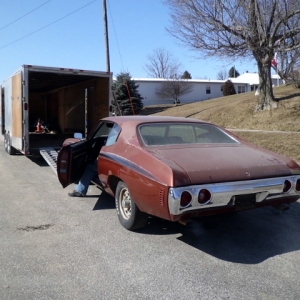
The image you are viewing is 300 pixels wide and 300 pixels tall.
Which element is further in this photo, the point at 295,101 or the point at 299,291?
the point at 295,101

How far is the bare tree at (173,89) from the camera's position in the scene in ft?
147

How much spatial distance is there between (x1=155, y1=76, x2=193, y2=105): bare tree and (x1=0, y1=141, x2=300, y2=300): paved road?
38.9 meters

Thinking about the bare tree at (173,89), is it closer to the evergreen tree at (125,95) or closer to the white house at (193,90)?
the white house at (193,90)

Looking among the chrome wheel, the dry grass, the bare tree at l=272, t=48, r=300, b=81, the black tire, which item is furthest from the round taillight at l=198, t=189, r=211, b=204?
the bare tree at l=272, t=48, r=300, b=81

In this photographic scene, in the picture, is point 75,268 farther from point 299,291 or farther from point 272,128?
point 272,128

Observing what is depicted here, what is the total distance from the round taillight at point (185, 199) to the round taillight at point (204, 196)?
0.36 feet

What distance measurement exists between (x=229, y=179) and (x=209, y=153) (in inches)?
26.6

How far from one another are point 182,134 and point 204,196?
1720mm

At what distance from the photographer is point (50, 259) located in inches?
173

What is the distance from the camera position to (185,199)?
4262mm

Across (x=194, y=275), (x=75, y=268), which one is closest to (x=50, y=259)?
(x=75, y=268)

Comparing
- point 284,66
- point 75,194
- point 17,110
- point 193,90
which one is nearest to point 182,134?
point 75,194

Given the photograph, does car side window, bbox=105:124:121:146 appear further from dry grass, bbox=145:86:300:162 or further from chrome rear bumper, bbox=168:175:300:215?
dry grass, bbox=145:86:300:162

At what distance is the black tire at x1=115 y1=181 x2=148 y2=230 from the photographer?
5.09 meters
